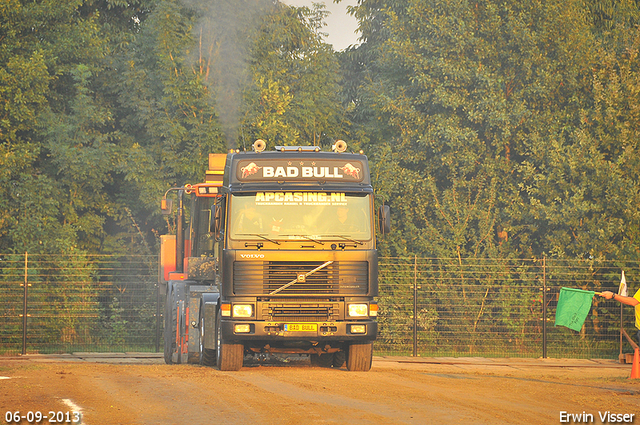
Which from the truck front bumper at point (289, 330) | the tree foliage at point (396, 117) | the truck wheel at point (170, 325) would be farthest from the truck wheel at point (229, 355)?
the tree foliage at point (396, 117)

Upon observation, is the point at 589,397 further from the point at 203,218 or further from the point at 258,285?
Result: the point at 203,218

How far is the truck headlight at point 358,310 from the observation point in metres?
15.5

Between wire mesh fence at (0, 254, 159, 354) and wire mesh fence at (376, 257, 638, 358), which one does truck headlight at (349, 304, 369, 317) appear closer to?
wire mesh fence at (376, 257, 638, 358)

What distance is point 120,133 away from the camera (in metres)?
33.2

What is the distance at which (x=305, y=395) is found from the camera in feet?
42.1

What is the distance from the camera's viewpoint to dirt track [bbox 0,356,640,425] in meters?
11.0

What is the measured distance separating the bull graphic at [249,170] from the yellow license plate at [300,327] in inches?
101

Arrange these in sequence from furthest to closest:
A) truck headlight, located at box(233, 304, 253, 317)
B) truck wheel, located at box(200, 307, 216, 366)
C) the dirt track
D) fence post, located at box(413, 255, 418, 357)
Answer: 1. fence post, located at box(413, 255, 418, 357)
2. truck wheel, located at box(200, 307, 216, 366)
3. truck headlight, located at box(233, 304, 253, 317)
4. the dirt track

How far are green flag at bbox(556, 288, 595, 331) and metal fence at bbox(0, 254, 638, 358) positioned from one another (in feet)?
19.3

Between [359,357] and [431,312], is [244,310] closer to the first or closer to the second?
[359,357]

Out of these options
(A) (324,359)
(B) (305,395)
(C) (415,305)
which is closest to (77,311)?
(A) (324,359)

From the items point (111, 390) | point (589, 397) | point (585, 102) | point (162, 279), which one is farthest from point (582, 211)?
point (111, 390)

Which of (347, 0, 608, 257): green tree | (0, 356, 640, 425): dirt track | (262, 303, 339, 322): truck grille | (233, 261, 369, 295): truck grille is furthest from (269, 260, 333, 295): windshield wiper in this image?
(347, 0, 608, 257): green tree

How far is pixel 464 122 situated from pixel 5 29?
15473 mm
